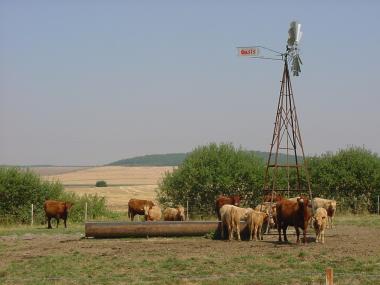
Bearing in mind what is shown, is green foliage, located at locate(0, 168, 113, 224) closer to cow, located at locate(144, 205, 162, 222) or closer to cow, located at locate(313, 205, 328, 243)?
cow, located at locate(144, 205, 162, 222)

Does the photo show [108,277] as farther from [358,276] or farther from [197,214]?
[197,214]

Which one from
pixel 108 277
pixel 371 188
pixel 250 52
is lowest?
pixel 108 277

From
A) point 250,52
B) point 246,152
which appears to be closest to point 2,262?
point 250,52

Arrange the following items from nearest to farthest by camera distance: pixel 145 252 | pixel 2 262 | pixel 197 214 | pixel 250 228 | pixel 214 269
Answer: pixel 214 269 → pixel 2 262 → pixel 145 252 → pixel 250 228 → pixel 197 214

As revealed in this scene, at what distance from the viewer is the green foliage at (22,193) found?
42.1 meters

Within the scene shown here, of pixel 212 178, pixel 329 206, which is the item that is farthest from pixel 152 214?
pixel 212 178

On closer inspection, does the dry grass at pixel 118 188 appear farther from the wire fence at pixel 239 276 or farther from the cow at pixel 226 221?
the wire fence at pixel 239 276

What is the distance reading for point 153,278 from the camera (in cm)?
1636

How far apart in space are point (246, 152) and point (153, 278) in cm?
3083

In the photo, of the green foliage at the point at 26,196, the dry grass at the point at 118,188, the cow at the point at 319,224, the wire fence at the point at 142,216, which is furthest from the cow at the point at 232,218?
the dry grass at the point at 118,188

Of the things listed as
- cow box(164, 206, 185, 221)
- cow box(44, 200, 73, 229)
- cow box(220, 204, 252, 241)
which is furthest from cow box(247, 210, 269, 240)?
cow box(44, 200, 73, 229)

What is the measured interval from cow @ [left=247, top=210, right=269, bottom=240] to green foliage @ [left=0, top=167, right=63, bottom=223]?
2099 cm

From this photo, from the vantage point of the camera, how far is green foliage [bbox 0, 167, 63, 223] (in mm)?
42094

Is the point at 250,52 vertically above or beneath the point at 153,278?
above
